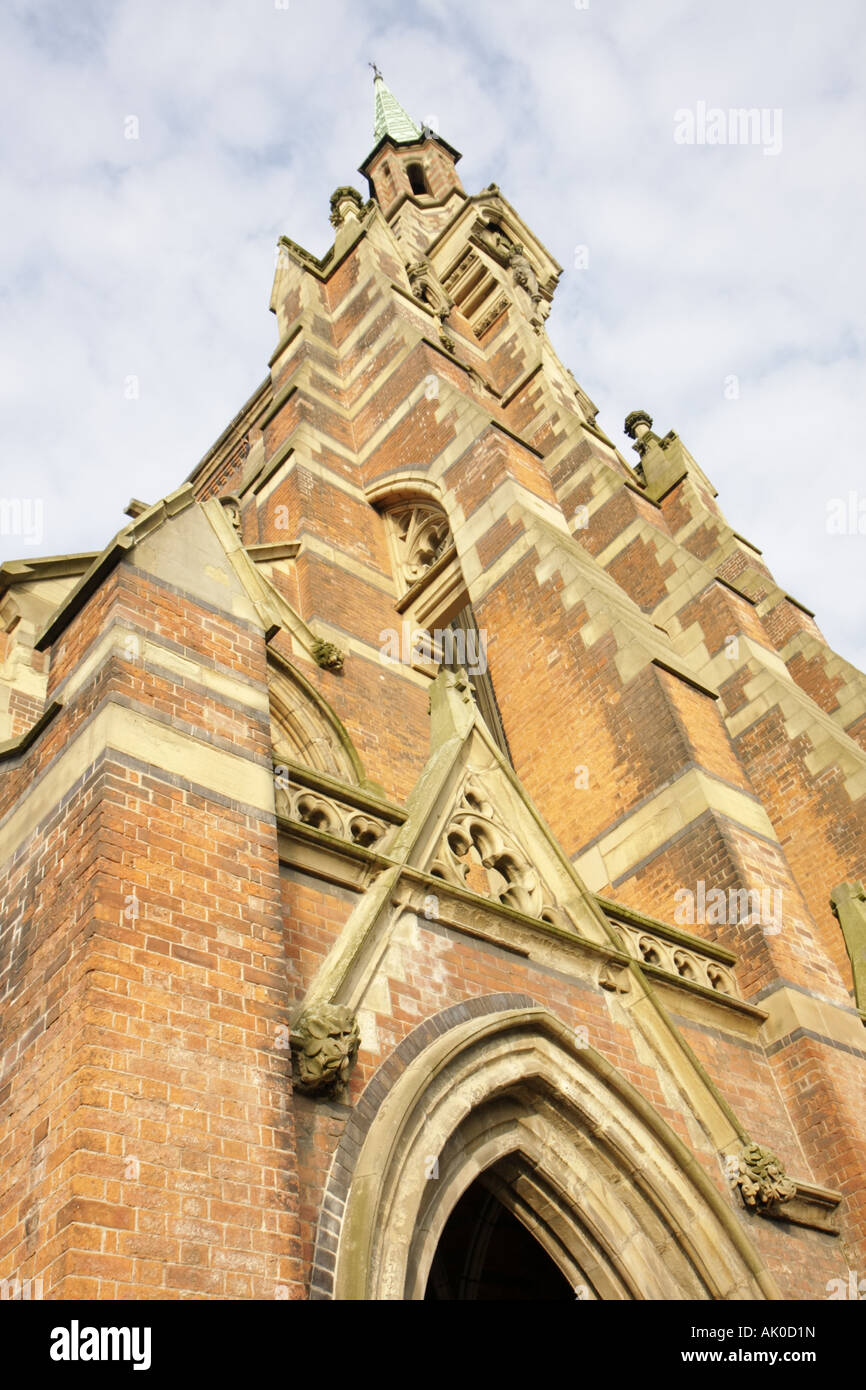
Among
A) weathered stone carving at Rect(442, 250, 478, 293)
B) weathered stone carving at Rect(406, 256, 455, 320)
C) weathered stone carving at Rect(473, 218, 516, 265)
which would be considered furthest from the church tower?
weathered stone carving at Rect(473, 218, 516, 265)

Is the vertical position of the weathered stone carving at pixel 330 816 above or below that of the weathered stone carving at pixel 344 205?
below

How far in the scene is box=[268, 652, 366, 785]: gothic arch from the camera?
32.4ft

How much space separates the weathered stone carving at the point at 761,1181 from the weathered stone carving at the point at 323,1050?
280 cm

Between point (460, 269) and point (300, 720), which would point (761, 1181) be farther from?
point (460, 269)

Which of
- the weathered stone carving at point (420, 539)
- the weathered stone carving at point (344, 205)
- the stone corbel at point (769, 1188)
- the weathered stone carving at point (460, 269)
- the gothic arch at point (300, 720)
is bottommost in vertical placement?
the stone corbel at point (769, 1188)

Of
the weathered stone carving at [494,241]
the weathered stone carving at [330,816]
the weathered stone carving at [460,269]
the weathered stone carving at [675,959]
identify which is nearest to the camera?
the weathered stone carving at [330,816]

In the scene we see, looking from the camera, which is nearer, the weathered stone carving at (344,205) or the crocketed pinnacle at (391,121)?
the weathered stone carving at (344,205)

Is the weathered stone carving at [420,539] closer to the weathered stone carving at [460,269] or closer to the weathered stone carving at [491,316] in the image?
the weathered stone carving at [491,316]

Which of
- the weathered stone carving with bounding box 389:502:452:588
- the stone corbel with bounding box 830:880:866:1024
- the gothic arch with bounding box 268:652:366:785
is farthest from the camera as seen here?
the weathered stone carving with bounding box 389:502:452:588

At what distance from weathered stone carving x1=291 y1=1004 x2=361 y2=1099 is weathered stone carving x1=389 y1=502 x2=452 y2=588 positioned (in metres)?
8.77

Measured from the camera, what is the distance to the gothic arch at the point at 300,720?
988 cm

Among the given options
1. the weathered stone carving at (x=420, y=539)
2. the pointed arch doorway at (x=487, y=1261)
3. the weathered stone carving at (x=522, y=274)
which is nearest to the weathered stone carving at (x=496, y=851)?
the pointed arch doorway at (x=487, y=1261)

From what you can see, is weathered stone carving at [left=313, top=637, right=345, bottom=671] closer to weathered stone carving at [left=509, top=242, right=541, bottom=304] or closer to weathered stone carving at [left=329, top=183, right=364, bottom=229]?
weathered stone carving at [left=329, top=183, right=364, bottom=229]
